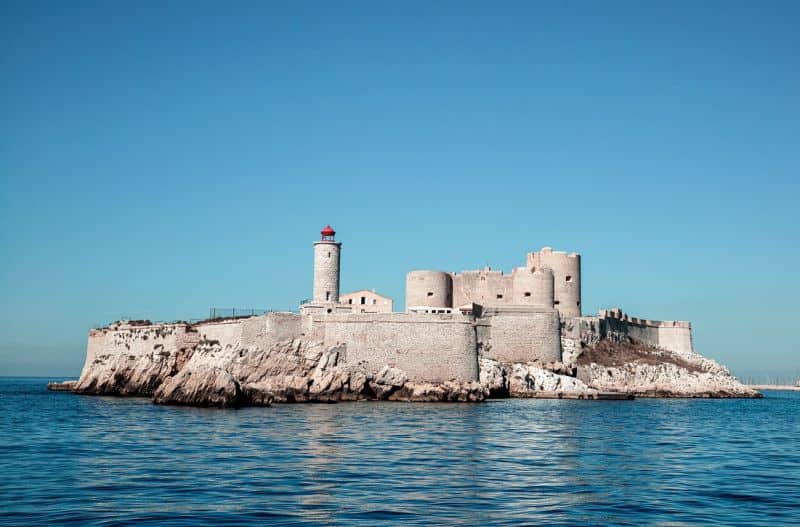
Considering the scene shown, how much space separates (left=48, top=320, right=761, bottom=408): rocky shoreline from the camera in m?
35.1

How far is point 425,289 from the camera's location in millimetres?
46125

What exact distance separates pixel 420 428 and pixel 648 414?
12.4 metres

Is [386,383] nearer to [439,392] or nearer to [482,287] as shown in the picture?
[439,392]

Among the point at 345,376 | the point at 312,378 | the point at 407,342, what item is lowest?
the point at 312,378

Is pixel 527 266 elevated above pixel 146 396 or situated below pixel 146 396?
above

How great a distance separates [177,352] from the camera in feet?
140

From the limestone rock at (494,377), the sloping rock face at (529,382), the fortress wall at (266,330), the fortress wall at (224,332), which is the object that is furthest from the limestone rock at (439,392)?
the fortress wall at (224,332)

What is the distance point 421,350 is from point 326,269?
6.31m

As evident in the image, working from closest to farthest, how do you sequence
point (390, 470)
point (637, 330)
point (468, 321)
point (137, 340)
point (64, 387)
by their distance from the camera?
point (390, 470)
point (468, 321)
point (137, 340)
point (637, 330)
point (64, 387)

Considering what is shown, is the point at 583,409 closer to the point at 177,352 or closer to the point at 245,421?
the point at 245,421

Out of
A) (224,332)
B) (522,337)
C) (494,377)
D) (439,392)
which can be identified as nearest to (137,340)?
(224,332)

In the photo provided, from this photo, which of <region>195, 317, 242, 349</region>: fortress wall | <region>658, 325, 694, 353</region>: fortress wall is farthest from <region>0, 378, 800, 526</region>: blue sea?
<region>658, 325, 694, 353</region>: fortress wall

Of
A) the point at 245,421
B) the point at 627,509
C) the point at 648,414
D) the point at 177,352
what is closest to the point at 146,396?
the point at 177,352

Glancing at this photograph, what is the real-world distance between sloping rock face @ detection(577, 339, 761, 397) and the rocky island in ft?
0.25
